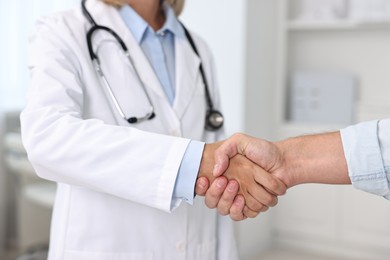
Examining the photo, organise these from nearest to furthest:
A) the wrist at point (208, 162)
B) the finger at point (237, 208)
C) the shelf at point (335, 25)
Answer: the wrist at point (208, 162) → the finger at point (237, 208) → the shelf at point (335, 25)

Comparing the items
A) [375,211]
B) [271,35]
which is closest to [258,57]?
[271,35]

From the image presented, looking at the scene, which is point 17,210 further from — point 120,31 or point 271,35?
point 120,31

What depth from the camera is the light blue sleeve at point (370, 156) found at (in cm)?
104

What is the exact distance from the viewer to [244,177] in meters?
1.25

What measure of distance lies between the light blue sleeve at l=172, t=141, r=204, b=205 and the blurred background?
5.51ft

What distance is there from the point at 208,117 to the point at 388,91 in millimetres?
1753

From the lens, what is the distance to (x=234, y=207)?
4.09 feet

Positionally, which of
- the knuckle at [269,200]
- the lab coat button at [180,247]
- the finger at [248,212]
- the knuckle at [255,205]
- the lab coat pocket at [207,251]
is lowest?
the lab coat pocket at [207,251]

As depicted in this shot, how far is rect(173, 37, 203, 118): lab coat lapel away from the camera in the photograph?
1.41 m

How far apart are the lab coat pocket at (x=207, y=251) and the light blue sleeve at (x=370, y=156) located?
482mm

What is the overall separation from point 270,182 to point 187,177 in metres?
0.21

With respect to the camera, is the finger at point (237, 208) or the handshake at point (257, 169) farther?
the finger at point (237, 208)

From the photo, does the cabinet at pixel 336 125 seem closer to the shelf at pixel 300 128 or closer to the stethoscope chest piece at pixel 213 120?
the shelf at pixel 300 128

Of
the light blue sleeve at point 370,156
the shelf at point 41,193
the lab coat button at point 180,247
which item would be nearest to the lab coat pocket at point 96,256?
the lab coat button at point 180,247
